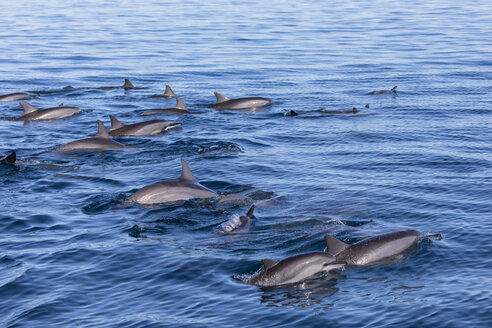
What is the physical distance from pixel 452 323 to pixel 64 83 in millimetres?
24046

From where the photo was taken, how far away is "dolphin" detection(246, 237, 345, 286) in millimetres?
9883

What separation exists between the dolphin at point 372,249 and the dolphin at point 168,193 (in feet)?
13.1

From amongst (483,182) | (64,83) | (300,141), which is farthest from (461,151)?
(64,83)

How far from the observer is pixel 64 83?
98.9 feet

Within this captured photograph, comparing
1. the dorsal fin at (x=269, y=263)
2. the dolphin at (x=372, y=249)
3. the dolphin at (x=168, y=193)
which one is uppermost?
the dorsal fin at (x=269, y=263)

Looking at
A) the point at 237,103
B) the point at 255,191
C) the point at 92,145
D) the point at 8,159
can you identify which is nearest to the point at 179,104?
the point at 237,103

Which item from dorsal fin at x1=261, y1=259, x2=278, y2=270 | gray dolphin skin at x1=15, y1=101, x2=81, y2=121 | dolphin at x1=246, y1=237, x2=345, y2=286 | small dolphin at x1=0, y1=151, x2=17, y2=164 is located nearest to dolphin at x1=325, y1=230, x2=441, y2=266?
dolphin at x1=246, y1=237, x2=345, y2=286

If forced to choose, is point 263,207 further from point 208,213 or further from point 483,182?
point 483,182

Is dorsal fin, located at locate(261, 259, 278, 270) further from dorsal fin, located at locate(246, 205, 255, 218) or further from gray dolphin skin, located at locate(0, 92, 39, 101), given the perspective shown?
gray dolphin skin, located at locate(0, 92, 39, 101)

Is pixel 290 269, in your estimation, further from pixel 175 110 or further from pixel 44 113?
pixel 44 113

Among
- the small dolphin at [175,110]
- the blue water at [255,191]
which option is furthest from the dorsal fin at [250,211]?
the small dolphin at [175,110]

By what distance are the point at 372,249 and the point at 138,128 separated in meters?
10.8

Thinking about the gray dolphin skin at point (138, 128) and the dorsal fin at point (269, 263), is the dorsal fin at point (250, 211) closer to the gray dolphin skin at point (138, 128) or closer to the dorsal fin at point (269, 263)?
the dorsal fin at point (269, 263)

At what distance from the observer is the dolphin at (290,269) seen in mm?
9883
